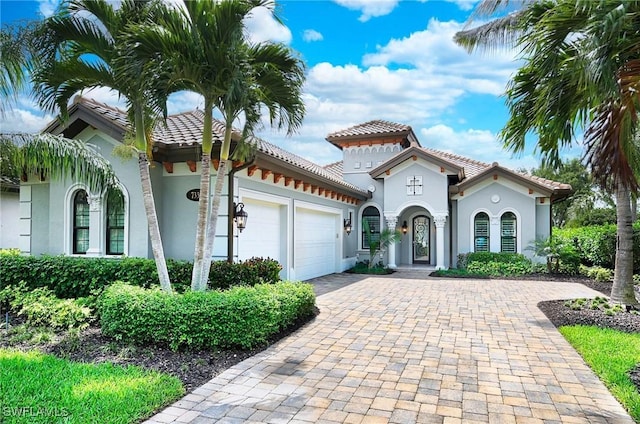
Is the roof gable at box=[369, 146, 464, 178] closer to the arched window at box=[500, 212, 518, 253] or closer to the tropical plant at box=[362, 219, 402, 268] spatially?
the tropical plant at box=[362, 219, 402, 268]

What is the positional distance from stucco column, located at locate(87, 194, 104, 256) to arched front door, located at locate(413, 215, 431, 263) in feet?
50.5

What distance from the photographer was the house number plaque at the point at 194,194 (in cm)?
930

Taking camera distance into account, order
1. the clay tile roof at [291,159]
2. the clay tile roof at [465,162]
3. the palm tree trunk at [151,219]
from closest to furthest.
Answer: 1. the palm tree trunk at [151,219]
2. the clay tile roof at [291,159]
3. the clay tile roof at [465,162]

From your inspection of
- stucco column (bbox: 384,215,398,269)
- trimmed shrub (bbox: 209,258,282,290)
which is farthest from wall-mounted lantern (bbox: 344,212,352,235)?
trimmed shrub (bbox: 209,258,282,290)

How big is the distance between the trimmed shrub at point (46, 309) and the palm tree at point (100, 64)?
165 centimetres

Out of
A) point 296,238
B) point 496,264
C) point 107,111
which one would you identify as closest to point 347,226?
point 296,238

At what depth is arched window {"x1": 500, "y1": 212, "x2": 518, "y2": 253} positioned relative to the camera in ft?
57.9

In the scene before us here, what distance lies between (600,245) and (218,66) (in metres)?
15.8

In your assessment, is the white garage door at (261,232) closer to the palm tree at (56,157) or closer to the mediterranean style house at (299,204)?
the mediterranean style house at (299,204)

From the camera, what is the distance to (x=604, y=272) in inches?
558

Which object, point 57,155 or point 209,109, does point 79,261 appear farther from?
point 209,109

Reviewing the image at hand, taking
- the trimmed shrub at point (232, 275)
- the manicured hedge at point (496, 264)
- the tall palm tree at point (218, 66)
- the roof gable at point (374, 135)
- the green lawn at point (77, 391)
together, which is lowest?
the green lawn at point (77, 391)

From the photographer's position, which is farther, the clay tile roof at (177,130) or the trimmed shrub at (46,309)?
the clay tile roof at (177,130)

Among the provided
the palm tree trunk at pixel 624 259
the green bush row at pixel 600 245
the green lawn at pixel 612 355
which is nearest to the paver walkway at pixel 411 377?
the green lawn at pixel 612 355
